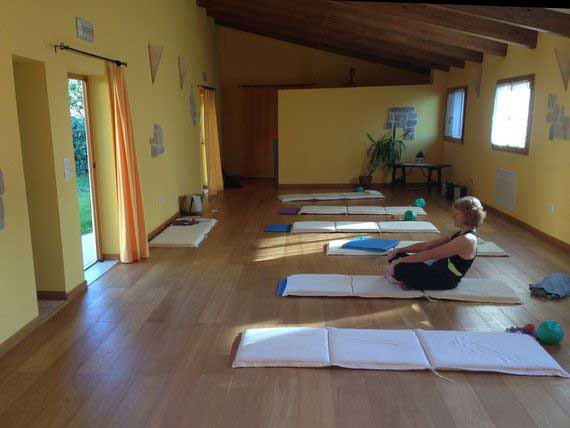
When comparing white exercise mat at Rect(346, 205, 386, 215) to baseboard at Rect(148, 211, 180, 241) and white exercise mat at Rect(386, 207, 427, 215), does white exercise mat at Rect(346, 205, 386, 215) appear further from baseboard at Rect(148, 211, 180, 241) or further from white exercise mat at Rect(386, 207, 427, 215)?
baseboard at Rect(148, 211, 180, 241)

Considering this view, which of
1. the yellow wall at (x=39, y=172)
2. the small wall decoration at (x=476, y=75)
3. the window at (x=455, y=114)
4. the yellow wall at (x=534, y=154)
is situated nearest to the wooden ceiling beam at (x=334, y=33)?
the small wall decoration at (x=476, y=75)

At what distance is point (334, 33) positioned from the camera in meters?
8.54

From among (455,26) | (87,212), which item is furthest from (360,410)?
(455,26)

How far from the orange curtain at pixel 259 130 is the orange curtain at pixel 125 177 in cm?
609

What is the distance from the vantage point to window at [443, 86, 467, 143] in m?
8.43

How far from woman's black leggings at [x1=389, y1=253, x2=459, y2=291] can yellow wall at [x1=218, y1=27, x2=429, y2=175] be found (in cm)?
751

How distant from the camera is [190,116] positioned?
303 inches

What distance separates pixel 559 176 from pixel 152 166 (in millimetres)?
4378

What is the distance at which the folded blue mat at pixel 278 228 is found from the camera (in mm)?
5915

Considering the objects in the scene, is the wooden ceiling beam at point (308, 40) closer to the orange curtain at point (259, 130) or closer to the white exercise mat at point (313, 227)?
the orange curtain at point (259, 130)

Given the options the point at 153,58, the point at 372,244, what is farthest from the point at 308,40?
the point at 372,244

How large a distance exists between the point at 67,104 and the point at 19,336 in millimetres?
1704

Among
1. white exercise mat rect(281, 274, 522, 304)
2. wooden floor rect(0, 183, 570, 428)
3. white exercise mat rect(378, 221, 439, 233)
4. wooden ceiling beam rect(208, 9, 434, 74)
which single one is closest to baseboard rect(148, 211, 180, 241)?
wooden floor rect(0, 183, 570, 428)

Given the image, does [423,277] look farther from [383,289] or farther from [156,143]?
[156,143]
